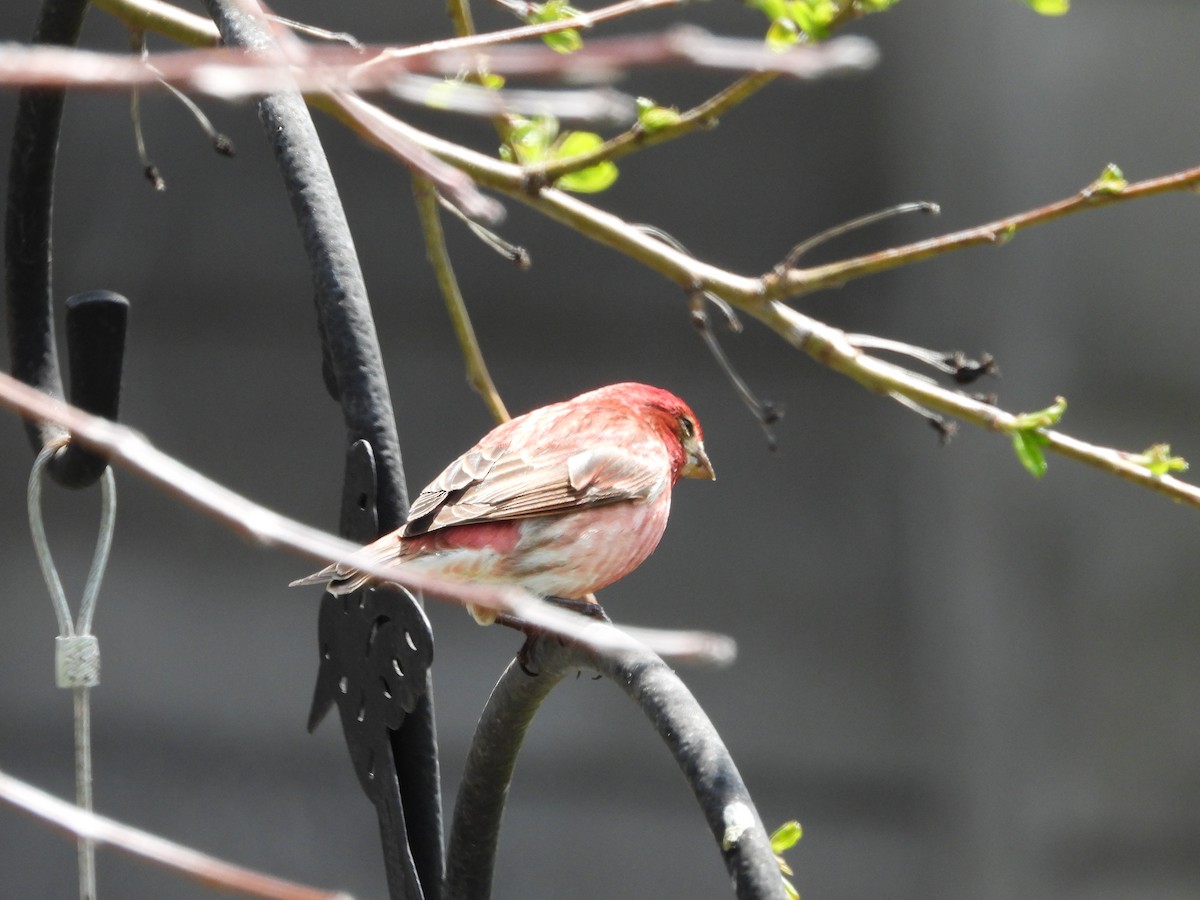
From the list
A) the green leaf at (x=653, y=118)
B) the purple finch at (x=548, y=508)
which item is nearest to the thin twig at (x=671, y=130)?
the green leaf at (x=653, y=118)

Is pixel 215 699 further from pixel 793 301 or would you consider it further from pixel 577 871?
pixel 793 301

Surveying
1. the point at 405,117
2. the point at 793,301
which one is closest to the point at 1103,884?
the point at 793,301

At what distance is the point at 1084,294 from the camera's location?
596 centimetres

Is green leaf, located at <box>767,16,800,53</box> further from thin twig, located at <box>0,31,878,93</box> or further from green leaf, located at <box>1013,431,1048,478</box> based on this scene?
thin twig, located at <box>0,31,878,93</box>

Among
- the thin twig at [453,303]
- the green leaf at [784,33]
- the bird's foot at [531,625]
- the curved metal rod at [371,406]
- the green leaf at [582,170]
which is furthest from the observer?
the thin twig at [453,303]

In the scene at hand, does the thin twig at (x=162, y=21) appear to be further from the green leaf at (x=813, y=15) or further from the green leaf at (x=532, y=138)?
the green leaf at (x=813, y=15)

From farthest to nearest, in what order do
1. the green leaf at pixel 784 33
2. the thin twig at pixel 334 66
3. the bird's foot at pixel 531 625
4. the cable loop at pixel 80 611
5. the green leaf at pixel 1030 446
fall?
the green leaf at pixel 1030 446 → the bird's foot at pixel 531 625 → the green leaf at pixel 784 33 → the cable loop at pixel 80 611 → the thin twig at pixel 334 66

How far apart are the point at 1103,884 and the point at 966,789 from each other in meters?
0.74

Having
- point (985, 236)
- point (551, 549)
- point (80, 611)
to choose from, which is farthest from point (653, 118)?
point (551, 549)

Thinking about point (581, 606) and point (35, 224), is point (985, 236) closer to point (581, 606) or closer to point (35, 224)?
point (581, 606)

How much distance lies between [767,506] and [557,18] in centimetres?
398

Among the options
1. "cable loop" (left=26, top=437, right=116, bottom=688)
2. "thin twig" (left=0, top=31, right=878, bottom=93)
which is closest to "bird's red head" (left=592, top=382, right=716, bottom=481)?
"cable loop" (left=26, top=437, right=116, bottom=688)

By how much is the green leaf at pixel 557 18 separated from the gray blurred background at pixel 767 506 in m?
3.38

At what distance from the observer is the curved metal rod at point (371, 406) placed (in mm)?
1858
